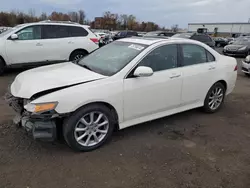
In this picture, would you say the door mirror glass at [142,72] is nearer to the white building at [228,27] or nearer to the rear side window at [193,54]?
the rear side window at [193,54]

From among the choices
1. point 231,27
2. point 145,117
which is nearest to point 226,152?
point 145,117

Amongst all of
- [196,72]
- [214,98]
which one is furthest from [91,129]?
[214,98]

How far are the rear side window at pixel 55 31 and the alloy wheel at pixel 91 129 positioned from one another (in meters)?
5.66

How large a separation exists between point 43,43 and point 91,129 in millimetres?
5521

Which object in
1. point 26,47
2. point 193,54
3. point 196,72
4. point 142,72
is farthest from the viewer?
point 26,47

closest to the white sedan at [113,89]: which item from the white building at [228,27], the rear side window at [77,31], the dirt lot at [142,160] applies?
the dirt lot at [142,160]

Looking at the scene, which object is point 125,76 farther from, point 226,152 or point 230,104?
point 230,104

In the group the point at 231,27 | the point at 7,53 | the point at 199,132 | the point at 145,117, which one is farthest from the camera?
the point at 231,27

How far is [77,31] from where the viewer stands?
8.37 meters

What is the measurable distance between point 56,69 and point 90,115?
113 cm

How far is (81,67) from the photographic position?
12.3 ft

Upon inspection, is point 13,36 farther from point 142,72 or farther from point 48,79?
point 142,72

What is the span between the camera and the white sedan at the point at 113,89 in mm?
2877

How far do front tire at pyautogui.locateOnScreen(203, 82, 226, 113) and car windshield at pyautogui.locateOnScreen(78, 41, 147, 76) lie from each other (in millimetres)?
1832
